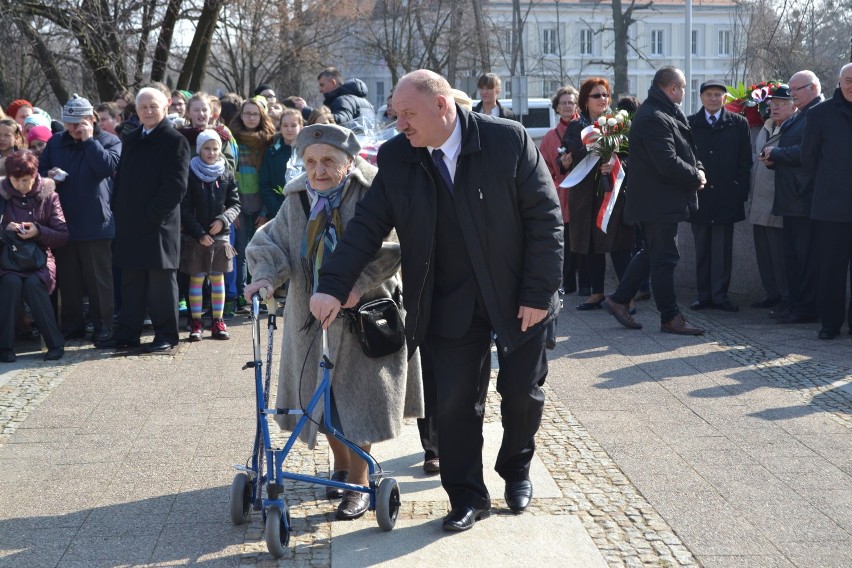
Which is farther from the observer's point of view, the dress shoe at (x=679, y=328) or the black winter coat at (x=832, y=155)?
the dress shoe at (x=679, y=328)

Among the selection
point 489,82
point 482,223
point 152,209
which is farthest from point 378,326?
point 489,82

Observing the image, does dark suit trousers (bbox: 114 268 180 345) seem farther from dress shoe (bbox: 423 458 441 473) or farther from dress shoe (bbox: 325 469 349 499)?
dress shoe (bbox: 325 469 349 499)

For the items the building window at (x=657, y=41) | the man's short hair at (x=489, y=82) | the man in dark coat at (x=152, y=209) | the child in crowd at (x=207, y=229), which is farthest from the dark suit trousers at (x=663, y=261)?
the building window at (x=657, y=41)

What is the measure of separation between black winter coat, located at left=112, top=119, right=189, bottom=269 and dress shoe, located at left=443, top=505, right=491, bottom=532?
188 inches

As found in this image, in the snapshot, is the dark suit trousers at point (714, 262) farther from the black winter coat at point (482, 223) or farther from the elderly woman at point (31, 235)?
the black winter coat at point (482, 223)

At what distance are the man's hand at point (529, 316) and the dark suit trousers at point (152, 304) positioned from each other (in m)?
5.04

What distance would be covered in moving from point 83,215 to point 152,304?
1102 mm

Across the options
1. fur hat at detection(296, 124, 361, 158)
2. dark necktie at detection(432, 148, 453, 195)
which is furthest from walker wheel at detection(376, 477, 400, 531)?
fur hat at detection(296, 124, 361, 158)

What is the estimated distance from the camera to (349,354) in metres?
5.00

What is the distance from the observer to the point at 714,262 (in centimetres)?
1052

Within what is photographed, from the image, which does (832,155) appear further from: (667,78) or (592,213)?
(592,213)

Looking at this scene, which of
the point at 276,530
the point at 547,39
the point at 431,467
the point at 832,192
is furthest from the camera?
the point at 547,39

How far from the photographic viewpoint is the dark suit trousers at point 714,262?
34.3ft

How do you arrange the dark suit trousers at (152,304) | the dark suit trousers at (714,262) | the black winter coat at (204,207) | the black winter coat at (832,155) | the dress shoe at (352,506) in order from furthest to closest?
the dark suit trousers at (714,262) < the black winter coat at (204,207) < the dark suit trousers at (152,304) < the black winter coat at (832,155) < the dress shoe at (352,506)
